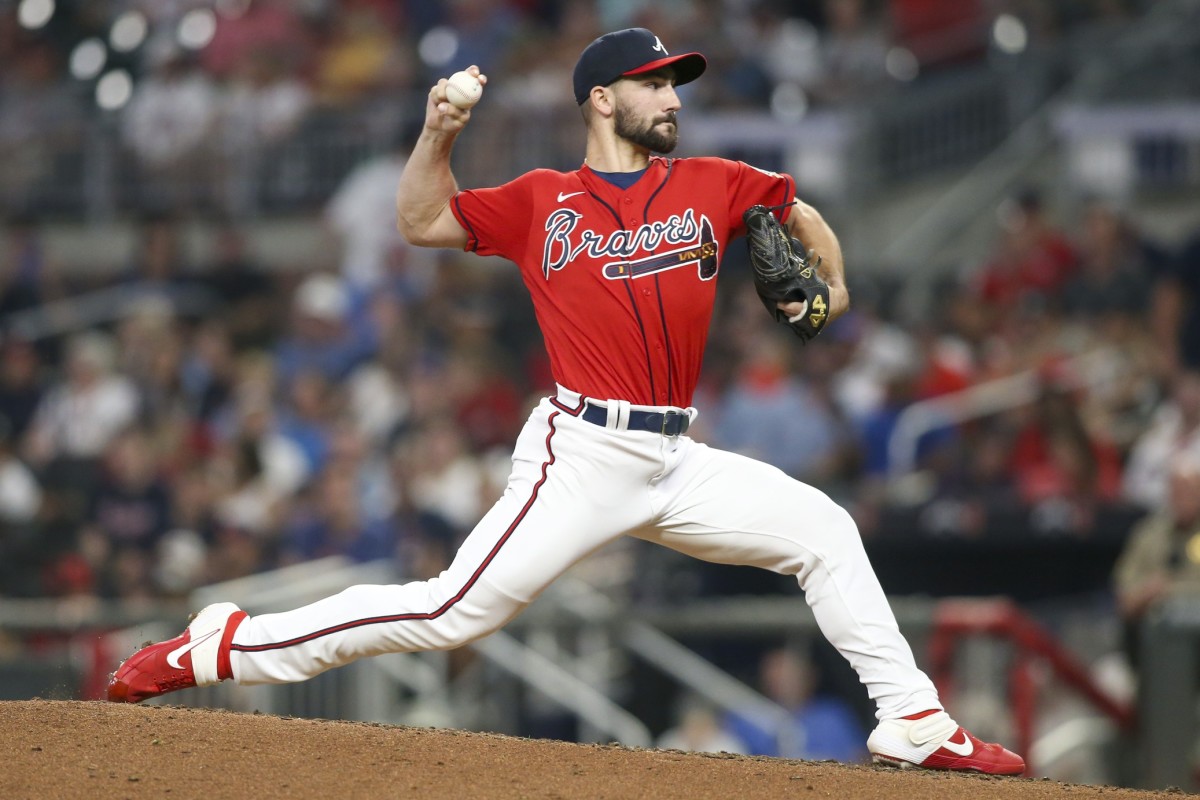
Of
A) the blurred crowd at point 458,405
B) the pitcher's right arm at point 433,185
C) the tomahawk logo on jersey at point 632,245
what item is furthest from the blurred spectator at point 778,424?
the pitcher's right arm at point 433,185

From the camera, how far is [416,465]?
1033cm

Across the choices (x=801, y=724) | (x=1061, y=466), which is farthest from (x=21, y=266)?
(x=1061, y=466)

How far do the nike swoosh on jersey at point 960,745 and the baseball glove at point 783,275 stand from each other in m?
1.21

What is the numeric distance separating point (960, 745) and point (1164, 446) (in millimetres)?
4470

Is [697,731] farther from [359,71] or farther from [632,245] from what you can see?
[359,71]

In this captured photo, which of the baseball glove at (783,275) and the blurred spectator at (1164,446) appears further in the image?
the blurred spectator at (1164,446)

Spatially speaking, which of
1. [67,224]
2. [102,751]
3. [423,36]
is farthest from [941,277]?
[102,751]

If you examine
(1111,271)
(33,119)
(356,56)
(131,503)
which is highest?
(356,56)

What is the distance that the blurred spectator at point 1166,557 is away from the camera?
305 inches

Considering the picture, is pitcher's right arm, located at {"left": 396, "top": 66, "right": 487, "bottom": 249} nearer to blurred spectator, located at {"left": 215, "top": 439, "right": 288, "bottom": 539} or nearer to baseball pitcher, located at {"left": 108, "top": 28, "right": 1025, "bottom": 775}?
baseball pitcher, located at {"left": 108, "top": 28, "right": 1025, "bottom": 775}

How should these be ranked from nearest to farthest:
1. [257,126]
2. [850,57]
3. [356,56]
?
[850,57], [257,126], [356,56]

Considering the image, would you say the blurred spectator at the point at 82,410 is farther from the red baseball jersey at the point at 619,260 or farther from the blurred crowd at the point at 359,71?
the red baseball jersey at the point at 619,260

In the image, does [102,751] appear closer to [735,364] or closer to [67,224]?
[735,364]

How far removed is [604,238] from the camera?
16.0 ft
